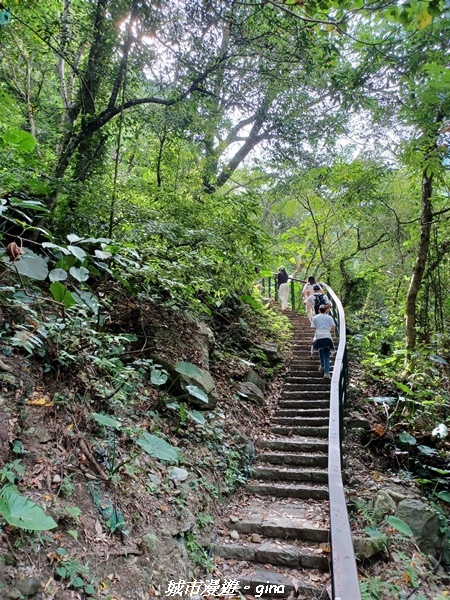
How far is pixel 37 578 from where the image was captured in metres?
1.83

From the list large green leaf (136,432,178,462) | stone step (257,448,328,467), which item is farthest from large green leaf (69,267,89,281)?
stone step (257,448,328,467)

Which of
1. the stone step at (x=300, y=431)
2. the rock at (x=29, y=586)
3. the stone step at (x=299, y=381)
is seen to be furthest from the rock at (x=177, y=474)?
the stone step at (x=299, y=381)

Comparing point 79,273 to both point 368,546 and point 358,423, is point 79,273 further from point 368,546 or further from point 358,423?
point 358,423

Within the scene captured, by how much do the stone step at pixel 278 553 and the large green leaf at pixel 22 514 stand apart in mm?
1926

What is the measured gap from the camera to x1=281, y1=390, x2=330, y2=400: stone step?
610cm

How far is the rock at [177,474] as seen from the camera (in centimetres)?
331

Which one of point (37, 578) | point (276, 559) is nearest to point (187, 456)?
point (276, 559)

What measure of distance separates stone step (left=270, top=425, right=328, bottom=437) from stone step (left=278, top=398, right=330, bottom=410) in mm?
694

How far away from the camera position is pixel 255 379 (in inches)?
244

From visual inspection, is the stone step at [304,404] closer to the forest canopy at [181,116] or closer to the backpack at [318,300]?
the forest canopy at [181,116]

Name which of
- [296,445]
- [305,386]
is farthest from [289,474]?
[305,386]

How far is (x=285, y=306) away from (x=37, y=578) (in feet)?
34.4

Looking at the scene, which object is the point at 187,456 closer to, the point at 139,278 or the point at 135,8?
the point at 139,278

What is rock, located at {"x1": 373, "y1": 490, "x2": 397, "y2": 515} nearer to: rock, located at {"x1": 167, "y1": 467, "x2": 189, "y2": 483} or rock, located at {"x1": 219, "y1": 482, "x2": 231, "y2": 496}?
rock, located at {"x1": 219, "y1": 482, "x2": 231, "y2": 496}
